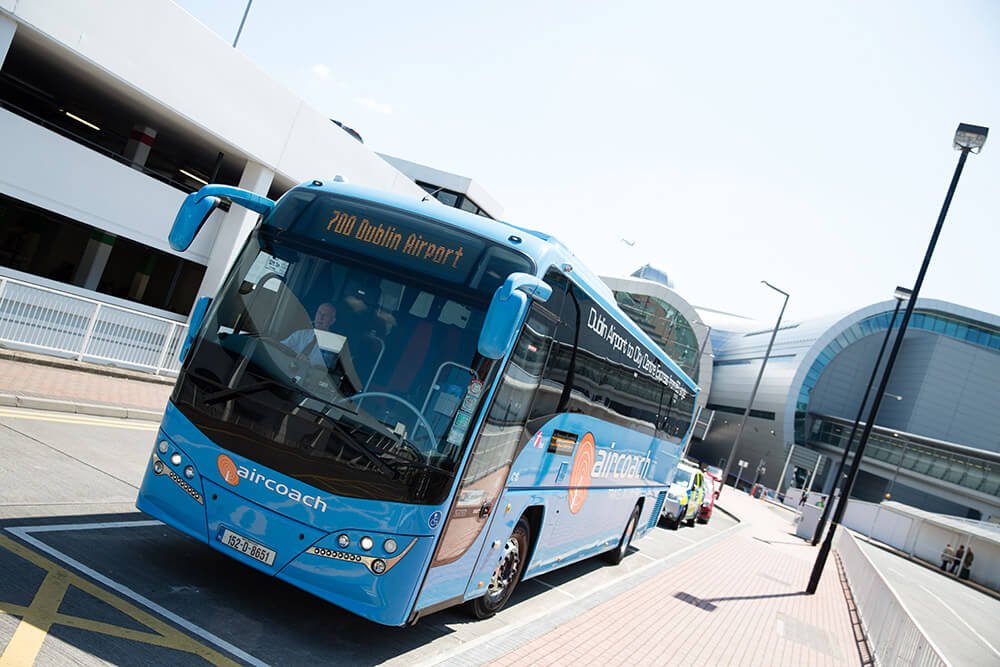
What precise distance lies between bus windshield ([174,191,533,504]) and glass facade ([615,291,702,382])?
6001 centimetres

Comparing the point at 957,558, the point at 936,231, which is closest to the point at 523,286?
the point at 936,231

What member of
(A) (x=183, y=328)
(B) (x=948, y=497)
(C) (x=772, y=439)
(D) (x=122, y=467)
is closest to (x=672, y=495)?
(A) (x=183, y=328)

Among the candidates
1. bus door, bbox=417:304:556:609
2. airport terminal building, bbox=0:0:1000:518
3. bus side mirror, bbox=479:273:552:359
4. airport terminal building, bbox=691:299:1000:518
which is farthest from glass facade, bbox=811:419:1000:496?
bus side mirror, bbox=479:273:552:359

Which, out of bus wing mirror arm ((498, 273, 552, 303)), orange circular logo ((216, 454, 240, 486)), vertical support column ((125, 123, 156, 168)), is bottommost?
orange circular logo ((216, 454, 240, 486))

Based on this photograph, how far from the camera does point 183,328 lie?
53.5ft

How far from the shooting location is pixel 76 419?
1087 centimetres

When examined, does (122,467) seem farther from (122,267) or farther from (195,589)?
(122,267)

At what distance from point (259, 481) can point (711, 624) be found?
25.2ft

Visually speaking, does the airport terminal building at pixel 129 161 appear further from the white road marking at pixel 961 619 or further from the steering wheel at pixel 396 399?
the white road marking at pixel 961 619

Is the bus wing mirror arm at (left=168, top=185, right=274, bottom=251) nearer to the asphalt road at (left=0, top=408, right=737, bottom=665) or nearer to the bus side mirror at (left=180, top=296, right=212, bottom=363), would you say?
the bus side mirror at (left=180, top=296, right=212, bottom=363)

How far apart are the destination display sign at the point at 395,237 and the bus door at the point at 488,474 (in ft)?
2.43

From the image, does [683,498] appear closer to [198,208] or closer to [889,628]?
[889,628]

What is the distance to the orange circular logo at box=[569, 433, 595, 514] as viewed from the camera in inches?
353

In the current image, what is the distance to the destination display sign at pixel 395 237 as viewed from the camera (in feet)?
19.8
